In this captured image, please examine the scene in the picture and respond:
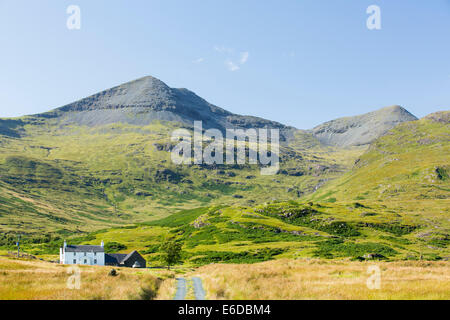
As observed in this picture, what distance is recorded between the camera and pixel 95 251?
396ft

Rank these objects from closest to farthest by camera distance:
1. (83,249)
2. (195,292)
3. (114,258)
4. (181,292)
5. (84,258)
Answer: (195,292) → (181,292) → (84,258) → (83,249) → (114,258)

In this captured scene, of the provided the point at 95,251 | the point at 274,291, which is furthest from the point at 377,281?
the point at 95,251

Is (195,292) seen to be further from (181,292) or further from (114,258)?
(114,258)

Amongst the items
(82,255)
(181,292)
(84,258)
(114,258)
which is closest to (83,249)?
(82,255)

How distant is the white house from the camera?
119 metres

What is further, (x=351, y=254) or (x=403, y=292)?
(x=351, y=254)

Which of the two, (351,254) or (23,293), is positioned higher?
(23,293)

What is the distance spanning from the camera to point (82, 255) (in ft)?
397

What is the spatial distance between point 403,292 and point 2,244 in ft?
674

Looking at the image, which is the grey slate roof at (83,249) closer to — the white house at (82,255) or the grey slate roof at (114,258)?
the white house at (82,255)

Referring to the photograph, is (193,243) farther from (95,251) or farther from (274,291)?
(274,291)

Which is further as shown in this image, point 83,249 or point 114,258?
point 114,258

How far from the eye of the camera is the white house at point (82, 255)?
11869 centimetres
